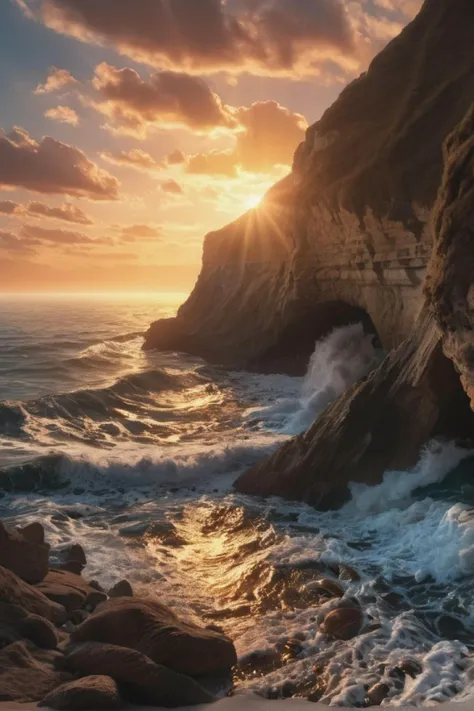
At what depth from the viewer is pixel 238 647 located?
7117mm

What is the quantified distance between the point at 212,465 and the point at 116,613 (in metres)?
9.19

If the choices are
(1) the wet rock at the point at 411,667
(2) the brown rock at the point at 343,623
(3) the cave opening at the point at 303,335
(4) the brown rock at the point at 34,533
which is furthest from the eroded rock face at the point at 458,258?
(3) the cave opening at the point at 303,335

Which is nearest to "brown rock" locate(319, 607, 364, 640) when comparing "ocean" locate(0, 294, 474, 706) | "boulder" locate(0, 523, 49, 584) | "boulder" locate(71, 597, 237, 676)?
"ocean" locate(0, 294, 474, 706)

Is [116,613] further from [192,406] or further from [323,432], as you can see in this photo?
[192,406]

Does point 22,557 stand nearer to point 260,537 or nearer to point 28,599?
point 28,599

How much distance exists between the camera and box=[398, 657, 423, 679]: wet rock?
20.9 feet

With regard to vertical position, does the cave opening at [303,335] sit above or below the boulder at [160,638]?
above

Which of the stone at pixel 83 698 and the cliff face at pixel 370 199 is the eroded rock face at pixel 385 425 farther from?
the stone at pixel 83 698

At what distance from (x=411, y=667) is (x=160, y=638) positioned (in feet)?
9.44

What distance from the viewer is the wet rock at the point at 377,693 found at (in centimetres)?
589

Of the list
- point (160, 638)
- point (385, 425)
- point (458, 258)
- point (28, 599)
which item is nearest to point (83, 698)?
point (160, 638)

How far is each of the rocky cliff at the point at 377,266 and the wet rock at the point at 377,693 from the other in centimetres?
529

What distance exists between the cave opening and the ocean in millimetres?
8054

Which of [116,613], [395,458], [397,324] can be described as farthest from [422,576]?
[397,324]
